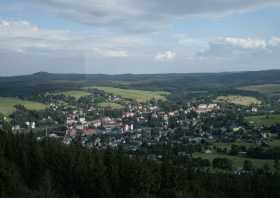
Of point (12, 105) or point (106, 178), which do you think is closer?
point (106, 178)

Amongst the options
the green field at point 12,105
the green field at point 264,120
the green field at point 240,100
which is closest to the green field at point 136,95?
the green field at point 240,100

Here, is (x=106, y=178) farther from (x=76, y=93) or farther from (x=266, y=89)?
(x=266, y=89)

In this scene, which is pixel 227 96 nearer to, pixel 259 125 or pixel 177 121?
pixel 177 121

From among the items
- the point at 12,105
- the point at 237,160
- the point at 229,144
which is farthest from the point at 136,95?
the point at 237,160

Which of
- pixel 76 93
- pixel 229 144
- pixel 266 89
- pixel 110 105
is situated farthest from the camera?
pixel 266 89

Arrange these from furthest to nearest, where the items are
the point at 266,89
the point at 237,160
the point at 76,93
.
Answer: the point at 266,89 < the point at 76,93 < the point at 237,160

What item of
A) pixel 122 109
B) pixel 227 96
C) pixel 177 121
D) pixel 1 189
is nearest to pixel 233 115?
pixel 177 121
